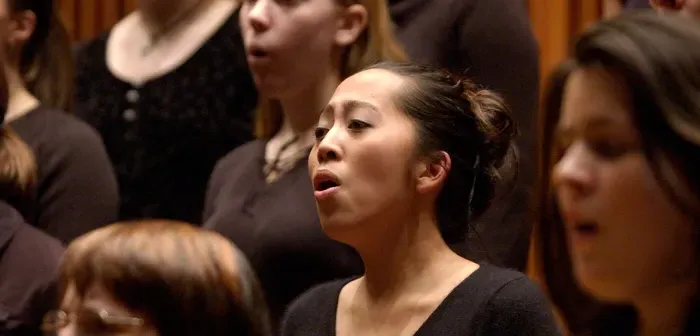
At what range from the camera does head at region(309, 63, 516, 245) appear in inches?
55.5

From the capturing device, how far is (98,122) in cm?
229

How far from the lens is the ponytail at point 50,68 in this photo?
2.23 meters

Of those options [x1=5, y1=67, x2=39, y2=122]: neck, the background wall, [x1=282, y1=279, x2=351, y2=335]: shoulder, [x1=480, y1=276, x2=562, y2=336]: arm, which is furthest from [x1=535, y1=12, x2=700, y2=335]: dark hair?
the background wall

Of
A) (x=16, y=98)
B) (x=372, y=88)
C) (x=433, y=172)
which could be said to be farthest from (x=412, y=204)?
(x=16, y=98)

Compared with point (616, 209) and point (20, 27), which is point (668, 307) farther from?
point (20, 27)

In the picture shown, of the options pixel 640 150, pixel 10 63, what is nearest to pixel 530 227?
pixel 640 150

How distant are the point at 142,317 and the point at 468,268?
0.38m

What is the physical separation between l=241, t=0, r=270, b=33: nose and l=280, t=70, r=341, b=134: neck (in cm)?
11


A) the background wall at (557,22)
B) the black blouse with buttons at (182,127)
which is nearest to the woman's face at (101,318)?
the black blouse with buttons at (182,127)

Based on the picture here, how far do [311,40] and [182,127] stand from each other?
17.6 inches

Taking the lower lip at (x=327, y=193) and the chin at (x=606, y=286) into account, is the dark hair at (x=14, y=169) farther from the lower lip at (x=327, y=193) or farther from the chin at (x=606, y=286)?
the chin at (x=606, y=286)

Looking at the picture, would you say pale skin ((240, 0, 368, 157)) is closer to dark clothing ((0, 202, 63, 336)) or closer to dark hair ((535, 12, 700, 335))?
dark clothing ((0, 202, 63, 336))

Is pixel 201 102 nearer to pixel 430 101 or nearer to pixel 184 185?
pixel 184 185

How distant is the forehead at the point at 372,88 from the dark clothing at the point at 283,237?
29 cm
